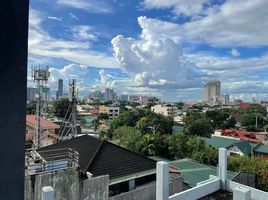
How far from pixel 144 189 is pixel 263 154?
19361 mm

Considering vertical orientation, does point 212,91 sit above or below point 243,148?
above

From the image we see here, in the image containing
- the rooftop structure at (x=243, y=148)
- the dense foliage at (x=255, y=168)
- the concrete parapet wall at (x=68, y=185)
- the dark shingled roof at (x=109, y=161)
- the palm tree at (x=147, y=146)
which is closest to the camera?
the concrete parapet wall at (x=68, y=185)


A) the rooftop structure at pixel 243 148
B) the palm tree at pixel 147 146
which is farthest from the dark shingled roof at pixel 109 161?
the rooftop structure at pixel 243 148

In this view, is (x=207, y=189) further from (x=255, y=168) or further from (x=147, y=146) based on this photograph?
(x=147, y=146)

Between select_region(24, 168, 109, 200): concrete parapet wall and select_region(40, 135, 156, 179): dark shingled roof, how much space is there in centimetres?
95

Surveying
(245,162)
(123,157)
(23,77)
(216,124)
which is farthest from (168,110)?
(23,77)

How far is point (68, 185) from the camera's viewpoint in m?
7.06

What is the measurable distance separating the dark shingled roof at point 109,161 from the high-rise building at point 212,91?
415 ft

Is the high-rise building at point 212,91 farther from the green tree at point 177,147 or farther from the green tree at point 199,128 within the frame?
the green tree at point 177,147

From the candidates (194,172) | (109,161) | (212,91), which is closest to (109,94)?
(212,91)

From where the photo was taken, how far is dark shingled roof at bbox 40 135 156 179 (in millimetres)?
8921

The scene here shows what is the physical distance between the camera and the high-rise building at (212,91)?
133125 millimetres

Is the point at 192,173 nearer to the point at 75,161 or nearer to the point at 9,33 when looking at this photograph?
the point at 75,161

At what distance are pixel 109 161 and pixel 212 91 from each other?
450 feet
